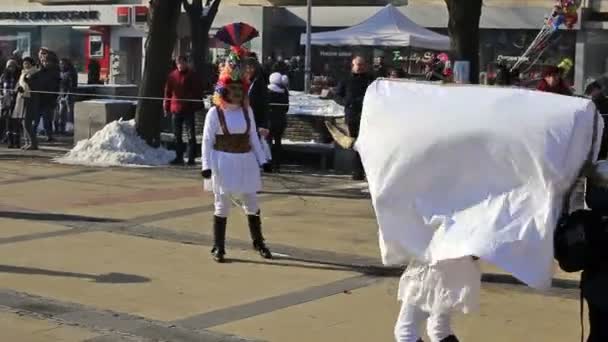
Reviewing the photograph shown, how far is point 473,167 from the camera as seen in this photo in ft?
15.7

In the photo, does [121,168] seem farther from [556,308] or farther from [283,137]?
[556,308]

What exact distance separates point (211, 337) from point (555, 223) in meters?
2.90

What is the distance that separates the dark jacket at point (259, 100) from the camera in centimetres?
1512

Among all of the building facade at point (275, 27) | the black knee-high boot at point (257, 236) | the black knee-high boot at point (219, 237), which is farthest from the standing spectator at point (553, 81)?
the building facade at point (275, 27)

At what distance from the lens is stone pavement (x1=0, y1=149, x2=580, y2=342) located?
277 inches

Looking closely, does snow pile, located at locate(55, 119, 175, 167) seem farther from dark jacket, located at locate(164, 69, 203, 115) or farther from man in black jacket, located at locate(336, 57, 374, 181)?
man in black jacket, located at locate(336, 57, 374, 181)

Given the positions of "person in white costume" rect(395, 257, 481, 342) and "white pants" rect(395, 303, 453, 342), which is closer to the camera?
"person in white costume" rect(395, 257, 481, 342)

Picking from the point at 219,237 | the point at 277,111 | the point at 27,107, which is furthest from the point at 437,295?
the point at 27,107

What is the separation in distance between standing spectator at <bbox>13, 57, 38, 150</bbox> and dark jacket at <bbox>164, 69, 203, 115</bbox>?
320cm

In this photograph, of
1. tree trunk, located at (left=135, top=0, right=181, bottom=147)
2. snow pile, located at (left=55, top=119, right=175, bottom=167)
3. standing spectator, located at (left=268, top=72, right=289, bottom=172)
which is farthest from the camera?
tree trunk, located at (left=135, top=0, right=181, bottom=147)

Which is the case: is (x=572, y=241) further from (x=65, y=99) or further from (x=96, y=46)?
(x=96, y=46)

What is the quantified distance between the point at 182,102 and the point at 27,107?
369 centimetres

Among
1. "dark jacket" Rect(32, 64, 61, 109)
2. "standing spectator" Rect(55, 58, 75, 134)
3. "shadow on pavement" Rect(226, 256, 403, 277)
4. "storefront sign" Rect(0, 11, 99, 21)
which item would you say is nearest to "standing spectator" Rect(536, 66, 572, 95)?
"shadow on pavement" Rect(226, 256, 403, 277)

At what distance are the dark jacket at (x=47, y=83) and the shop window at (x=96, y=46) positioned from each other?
860 inches
